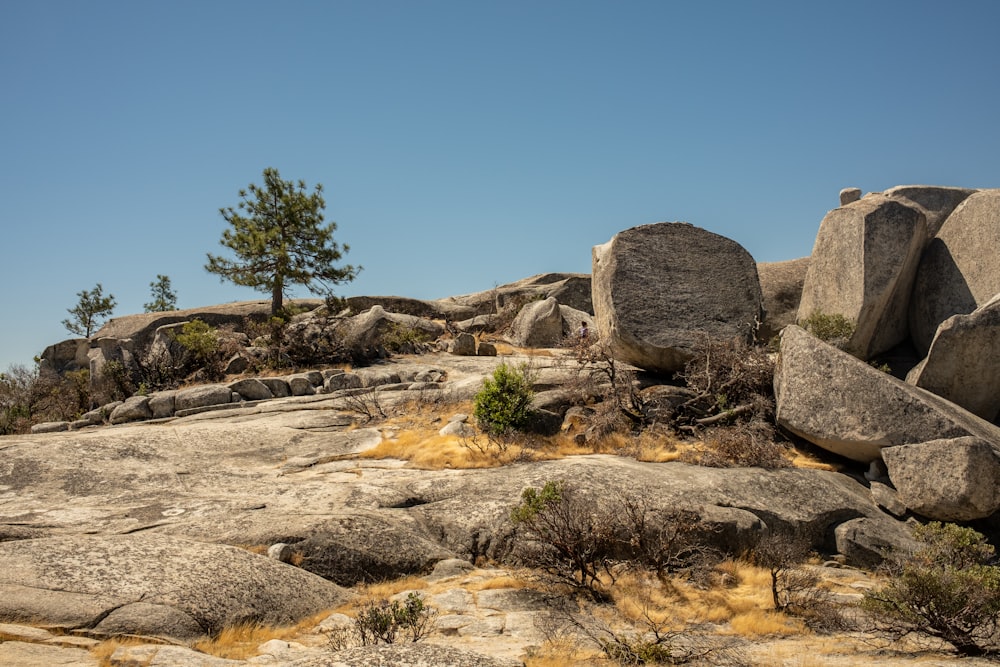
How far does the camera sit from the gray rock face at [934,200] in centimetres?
1557

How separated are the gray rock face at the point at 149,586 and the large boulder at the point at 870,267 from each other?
39.8 ft

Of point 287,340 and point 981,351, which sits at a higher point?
point 287,340

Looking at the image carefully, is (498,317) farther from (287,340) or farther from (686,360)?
(686,360)

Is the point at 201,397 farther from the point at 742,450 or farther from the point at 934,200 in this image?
the point at 934,200

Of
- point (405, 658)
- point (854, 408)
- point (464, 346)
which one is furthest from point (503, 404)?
point (464, 346)

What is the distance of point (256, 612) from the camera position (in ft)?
22.7

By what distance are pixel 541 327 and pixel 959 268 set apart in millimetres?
13367

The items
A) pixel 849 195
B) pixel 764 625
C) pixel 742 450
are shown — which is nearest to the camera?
pixel 764 625

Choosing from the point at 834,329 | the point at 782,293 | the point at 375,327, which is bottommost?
the point at 834,329

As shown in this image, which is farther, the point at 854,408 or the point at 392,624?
the point at 854,408

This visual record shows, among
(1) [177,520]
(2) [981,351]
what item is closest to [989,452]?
(2) [981,351]

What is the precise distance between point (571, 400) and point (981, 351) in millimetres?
7756

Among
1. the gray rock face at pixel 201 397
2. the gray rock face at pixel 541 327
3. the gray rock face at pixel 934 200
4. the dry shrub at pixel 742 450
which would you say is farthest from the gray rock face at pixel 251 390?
the gray rock face at pixel 934 200

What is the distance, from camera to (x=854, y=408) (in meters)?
11.4
